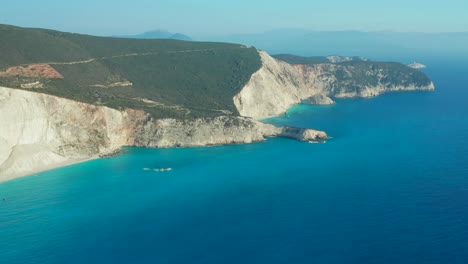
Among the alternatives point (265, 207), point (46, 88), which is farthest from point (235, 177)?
point (46, 88)

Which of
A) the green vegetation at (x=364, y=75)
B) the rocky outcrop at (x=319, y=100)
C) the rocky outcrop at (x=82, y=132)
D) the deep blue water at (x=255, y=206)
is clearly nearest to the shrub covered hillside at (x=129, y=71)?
the rocky outcrop at (x=82, y=132)

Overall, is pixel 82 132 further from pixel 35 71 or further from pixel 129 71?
pixel 129 71

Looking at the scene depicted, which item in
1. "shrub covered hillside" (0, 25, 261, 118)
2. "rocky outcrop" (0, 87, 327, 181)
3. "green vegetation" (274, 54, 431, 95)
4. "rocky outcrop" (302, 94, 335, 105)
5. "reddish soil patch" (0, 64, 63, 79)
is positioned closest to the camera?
"rocky outcrop" (0, 87, 327, 181)

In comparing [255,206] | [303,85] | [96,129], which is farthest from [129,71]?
[255,206]

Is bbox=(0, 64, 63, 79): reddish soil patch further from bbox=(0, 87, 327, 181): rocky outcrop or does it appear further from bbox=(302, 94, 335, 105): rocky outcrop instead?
bbox=(302, 94, 335, 105): rocky outcrop

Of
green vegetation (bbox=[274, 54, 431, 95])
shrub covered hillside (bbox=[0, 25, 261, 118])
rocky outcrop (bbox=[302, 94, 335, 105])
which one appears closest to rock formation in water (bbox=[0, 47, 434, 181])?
shrub covered hillside (bbox=[0, 25, 261, 118])

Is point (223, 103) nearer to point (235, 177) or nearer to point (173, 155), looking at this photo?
point (173, 155)
